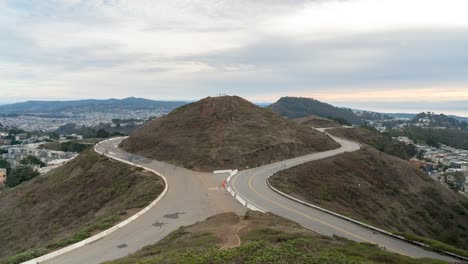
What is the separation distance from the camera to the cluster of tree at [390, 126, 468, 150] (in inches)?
5904

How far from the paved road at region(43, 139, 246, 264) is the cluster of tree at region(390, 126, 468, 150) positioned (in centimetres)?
13636

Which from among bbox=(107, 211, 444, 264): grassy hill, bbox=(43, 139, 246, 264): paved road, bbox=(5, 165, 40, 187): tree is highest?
bbox=(107, 211, 444, 264): grassy hill

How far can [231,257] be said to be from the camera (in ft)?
39.2

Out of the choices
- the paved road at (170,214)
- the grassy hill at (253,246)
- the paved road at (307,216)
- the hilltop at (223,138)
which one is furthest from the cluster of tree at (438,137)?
the grassy hill at (253,246)

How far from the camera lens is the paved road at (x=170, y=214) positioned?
1620 cm

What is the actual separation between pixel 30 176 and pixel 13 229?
36.2 metres

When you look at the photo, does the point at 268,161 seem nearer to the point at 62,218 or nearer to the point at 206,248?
the point at 62,218

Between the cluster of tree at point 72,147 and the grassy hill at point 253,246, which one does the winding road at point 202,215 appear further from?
the cluster of tree at point 72,147

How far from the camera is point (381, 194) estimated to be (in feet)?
132

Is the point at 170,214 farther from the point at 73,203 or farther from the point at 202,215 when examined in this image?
the point at 73,203

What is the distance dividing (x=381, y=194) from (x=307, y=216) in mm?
21447

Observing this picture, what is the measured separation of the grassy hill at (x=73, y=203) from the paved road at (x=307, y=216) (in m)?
7.46

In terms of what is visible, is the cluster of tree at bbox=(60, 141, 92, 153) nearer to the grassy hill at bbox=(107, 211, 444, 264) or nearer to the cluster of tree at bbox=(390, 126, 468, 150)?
the grassy hill at bbox=(107, 211, 444, 264)

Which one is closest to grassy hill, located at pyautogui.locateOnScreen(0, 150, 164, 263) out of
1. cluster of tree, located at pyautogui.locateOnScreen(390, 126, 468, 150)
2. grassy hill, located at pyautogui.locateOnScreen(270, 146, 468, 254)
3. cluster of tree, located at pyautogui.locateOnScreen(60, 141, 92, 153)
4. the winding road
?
the winding road
